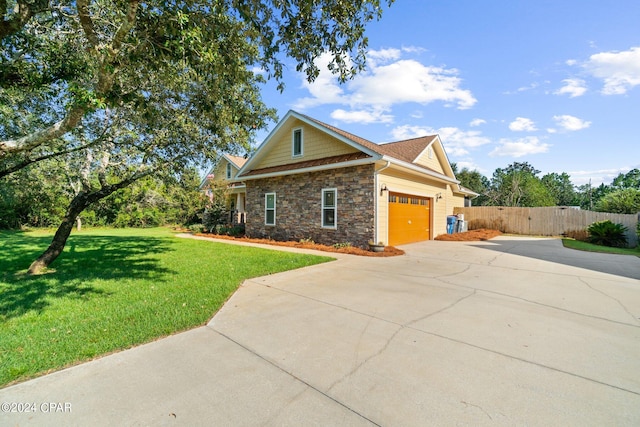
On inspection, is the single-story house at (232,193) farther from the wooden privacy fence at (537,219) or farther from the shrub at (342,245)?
the wooden privacy fence at (537,219)

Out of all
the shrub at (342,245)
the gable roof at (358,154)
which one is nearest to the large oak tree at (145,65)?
the gable roof at (358,154)

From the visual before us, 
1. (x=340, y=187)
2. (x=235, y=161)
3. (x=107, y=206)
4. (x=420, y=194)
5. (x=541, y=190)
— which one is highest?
(x=235, y=161)

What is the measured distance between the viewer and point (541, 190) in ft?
126

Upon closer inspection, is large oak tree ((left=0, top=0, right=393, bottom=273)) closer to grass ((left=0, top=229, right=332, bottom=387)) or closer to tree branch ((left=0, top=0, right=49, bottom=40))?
tree branch ((left=0, top=0, right=49, bottom=40))

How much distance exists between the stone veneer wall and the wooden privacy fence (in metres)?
10.5

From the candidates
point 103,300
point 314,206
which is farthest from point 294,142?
point 103,300

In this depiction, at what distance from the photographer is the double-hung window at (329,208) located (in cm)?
1168

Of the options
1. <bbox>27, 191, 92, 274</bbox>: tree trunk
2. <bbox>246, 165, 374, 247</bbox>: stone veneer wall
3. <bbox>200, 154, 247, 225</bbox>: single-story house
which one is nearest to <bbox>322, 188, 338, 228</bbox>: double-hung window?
<bbox>246, 165, 374, 247</bbox>: stone veneer wall

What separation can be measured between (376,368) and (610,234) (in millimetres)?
16860

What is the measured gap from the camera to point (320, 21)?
500 centimetres

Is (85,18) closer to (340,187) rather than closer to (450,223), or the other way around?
(340,187)

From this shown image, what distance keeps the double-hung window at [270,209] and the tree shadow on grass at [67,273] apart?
488cm

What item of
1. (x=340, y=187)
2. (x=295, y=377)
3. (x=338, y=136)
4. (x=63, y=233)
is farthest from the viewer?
(x=340, y=187)

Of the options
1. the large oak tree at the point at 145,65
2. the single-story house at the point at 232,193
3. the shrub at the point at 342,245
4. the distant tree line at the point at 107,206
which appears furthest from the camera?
the single-story house at the point at 232,193
